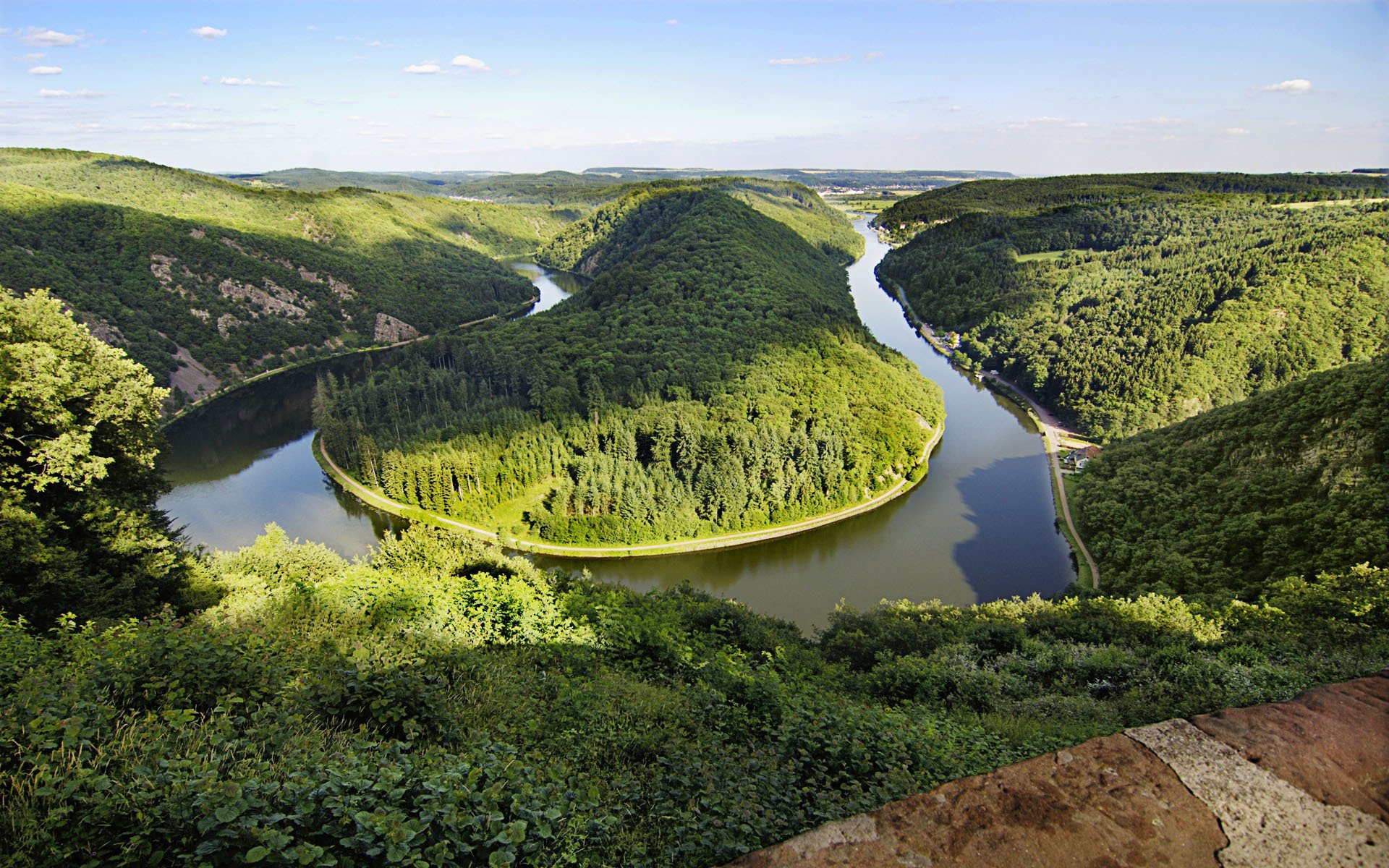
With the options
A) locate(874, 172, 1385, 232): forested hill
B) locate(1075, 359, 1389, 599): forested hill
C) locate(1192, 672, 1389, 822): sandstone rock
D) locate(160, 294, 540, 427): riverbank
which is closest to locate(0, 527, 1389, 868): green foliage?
locate(1192, 672, 1389, 822): sandstone rock

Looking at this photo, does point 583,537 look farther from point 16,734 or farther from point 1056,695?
point 16,734

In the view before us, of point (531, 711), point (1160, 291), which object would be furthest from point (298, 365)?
point (1160, 291)

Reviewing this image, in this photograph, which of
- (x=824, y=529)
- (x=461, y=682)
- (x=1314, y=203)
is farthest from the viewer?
(x=1314, y=203)

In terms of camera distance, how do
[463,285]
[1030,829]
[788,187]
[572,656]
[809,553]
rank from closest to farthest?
[1030,829]
[572,656]
[809,553]
[463,285]
[788,187]

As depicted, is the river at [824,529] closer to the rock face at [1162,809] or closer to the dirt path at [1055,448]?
the dirt path at [1055,448]

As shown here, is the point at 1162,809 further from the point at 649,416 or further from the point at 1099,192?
the point at 1099,192

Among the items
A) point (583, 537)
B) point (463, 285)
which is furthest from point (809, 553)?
point (463, 285)
